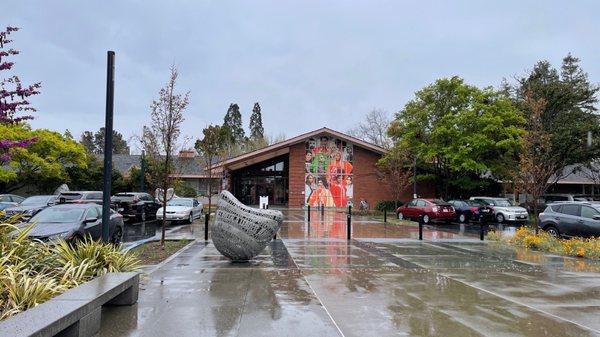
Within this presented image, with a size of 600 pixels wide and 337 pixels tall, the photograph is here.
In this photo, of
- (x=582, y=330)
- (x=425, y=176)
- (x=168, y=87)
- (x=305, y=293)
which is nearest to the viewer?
(x=582, y=330)

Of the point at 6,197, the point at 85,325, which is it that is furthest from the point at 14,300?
the point at 6,197

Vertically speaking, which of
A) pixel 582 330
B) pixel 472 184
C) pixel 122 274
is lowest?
pixel 582 330

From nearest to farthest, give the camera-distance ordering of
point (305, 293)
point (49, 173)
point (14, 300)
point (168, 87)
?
point (14, 300) → point (305, 293) → point (168, 87) → point (49, 173)

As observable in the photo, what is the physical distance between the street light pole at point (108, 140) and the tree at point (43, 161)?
90.6 feet

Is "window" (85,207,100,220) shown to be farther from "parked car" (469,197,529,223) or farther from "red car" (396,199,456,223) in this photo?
"parked car" (469,197,529,223)

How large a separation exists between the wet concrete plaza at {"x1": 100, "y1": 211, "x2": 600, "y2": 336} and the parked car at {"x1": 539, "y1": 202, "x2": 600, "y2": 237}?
4.70 metres

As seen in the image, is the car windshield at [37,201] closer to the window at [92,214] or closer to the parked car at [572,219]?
the window at [92,214]

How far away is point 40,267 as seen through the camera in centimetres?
720

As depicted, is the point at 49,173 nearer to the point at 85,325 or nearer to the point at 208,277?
the point at 208,277

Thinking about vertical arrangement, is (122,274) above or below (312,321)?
above

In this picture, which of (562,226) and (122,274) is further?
(562,226)

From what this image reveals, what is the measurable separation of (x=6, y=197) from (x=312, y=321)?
3016 centimetres

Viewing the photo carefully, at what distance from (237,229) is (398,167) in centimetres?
2794

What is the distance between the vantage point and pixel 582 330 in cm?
624
